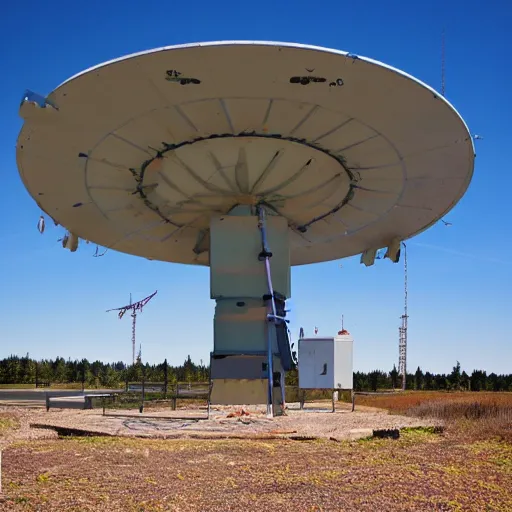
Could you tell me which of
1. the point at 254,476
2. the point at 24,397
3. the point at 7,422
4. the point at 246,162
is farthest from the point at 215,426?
the point at 24,397

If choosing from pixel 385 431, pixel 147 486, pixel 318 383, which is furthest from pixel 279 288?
pixel 318 383

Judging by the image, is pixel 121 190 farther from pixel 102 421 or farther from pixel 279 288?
pixel 102 421

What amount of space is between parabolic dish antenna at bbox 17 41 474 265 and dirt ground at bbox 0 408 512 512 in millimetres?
7591

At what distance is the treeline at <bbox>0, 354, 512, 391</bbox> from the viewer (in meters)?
68.8

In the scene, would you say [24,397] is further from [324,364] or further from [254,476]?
[254,476]

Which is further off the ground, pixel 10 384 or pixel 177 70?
pixel 177 70

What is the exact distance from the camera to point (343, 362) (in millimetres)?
34812

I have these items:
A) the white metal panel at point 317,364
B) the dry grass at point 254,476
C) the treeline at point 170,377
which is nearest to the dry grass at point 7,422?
the dry grass at point 254,476

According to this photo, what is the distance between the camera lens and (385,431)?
1786 cm

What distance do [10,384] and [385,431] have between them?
65.7 m

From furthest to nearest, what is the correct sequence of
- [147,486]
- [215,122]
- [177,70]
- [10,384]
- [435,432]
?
[10,384]
[435,432]
[215,122]
[177,70]
[147,486]

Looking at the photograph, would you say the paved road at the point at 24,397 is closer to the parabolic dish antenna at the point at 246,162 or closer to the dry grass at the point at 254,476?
the parabolic dish antenna at the point at 246,162

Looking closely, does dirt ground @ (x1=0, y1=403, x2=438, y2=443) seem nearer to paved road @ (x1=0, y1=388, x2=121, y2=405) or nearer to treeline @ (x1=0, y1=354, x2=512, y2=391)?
paved road @ (x1=0, y1=388, x2=121, y2=405)

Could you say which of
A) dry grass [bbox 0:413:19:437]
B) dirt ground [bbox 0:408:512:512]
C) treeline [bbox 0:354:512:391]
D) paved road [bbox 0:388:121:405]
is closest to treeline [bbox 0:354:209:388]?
treeline [bbox 0:354:512:391]
